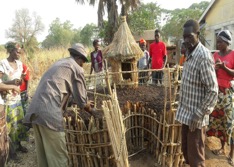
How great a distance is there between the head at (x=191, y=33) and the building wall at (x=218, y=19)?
33.6 ft

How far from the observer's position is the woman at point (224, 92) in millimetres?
3365

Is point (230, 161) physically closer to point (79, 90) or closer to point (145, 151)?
point (145, 151)

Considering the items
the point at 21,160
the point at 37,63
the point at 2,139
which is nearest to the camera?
the point at 2,139

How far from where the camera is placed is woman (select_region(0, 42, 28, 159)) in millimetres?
3704

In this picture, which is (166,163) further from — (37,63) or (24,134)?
(37,63)

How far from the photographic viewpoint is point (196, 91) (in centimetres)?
234

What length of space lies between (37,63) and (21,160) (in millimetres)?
8829

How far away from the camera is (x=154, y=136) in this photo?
369 centimetres

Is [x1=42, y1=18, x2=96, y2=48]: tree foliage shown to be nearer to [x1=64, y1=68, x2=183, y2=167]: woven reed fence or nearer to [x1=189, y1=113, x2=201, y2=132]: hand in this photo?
[x1=64, y1=68, x2=183, y2=167]: woven reed fence

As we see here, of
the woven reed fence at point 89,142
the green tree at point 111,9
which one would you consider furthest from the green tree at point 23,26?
the woven reed fence at point 89,142

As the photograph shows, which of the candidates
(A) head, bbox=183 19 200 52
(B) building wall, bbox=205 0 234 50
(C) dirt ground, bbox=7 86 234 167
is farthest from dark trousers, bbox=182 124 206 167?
(B) building wall, bbox=205 0 234 50

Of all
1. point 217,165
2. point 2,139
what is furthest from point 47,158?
point 217,165

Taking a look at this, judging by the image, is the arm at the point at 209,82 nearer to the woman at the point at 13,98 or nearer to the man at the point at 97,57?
the woman at the point at 13,98

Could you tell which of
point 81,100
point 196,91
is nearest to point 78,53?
point 81,100
